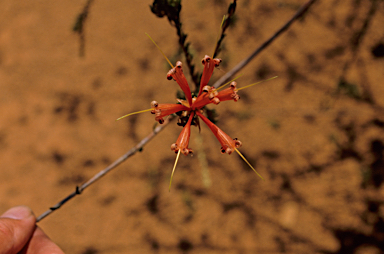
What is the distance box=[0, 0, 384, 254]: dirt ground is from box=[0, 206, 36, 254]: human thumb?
143cm

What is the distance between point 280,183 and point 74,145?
306 cm

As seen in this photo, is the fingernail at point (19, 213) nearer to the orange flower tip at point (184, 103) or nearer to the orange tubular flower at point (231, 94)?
the orange flower tip at point (184, 103)

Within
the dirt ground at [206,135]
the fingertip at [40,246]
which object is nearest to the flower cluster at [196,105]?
the fingertip at [40,246]

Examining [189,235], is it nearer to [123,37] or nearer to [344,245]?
[344,245]

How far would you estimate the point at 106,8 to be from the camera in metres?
4.02

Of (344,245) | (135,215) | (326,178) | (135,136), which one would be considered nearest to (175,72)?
(135,136)

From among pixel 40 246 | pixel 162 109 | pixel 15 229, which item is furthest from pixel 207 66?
pixel 40 246

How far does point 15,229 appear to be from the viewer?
1908 mm

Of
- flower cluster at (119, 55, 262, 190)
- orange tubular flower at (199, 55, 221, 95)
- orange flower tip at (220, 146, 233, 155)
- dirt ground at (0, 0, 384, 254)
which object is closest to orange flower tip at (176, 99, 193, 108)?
flower cluster at (119, 55, 262, 190)

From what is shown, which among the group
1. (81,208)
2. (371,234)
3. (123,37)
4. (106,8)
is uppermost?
(106,8)

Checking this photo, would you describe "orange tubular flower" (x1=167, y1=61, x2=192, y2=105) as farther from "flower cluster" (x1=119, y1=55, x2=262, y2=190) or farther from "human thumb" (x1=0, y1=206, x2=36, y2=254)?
"human thumb" (x1=0, y1=206, x2=36, y2=254)

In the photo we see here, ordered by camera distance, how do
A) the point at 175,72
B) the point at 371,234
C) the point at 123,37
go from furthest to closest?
1. the point at 123,37
2. the point at 371,234
3. the point at 175,72

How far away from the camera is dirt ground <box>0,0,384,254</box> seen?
128 inches

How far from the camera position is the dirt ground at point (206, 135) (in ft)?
10.7
